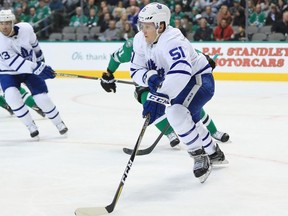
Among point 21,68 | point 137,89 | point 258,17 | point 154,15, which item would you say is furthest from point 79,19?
point 154,15

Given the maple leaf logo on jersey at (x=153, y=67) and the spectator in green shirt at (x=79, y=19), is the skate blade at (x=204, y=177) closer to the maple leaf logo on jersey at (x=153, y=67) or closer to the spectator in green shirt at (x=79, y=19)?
the maple leaf logo on jersey at (x=153, y=67)

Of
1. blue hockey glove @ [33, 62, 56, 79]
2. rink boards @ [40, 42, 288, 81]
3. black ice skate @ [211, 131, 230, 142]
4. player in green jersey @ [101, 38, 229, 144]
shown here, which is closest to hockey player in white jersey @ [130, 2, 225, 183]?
player in green jersey @ [101, 38, 229, 144]

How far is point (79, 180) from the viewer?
3.76 metres

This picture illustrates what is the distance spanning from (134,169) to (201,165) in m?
0.59

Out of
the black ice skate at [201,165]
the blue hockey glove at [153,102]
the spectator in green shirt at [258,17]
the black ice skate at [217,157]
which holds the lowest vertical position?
the spectator in green shirt at [258,17]

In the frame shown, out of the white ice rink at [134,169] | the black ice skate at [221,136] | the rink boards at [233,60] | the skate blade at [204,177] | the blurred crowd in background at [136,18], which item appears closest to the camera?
the white ice rink at [134,169]

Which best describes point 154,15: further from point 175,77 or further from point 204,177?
point 204,177

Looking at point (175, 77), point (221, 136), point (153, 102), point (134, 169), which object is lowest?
point (221, 136)

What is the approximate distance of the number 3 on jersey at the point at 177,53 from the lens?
3.42 metres

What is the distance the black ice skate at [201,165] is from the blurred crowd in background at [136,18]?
637 centimetres

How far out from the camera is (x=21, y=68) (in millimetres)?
5141

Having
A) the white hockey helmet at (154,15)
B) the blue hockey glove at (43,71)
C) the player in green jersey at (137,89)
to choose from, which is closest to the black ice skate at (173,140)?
the player in green jersey at (137,89)

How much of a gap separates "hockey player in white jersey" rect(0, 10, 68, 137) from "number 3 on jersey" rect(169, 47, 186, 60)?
79.2 inches

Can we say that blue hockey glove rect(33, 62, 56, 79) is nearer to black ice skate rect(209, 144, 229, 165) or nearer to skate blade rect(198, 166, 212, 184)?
black ice skate rect(209, 144, 229, 165)
